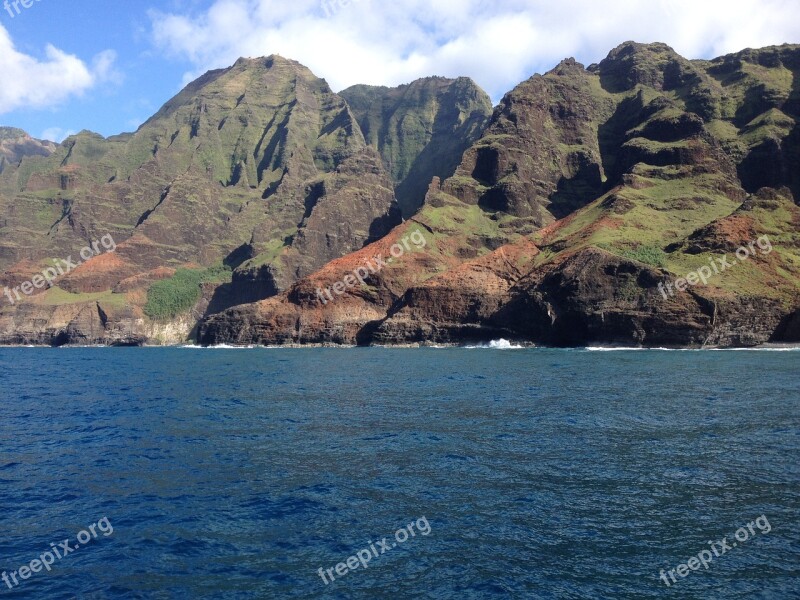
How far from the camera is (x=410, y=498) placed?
74.2ft

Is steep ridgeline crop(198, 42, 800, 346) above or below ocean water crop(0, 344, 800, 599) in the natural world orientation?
above

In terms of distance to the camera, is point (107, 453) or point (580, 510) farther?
point (107, 453)

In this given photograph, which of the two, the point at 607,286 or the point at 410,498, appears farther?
the point at 607,286

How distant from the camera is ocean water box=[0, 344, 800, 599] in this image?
16594 mm

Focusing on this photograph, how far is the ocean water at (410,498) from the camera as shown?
54.4 feet

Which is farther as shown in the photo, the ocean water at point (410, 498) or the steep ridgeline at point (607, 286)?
the steep ridgeline at point (607, 286)

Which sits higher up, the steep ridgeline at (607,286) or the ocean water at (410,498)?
the steep ridgeline at (607,286)

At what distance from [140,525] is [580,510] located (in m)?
15.0

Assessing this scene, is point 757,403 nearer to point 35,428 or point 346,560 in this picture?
point 346,560

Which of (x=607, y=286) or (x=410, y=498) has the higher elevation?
(x=607, y=286)

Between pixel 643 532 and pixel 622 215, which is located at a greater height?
pixel 622 215

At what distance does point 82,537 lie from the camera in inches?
776

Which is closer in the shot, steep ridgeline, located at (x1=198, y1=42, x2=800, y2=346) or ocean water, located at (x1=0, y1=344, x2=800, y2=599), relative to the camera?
ocean water, located at (x1=0, y1=344, x2=800, y2=599)

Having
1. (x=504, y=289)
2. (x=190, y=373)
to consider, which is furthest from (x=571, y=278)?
(x=190, y=373)
